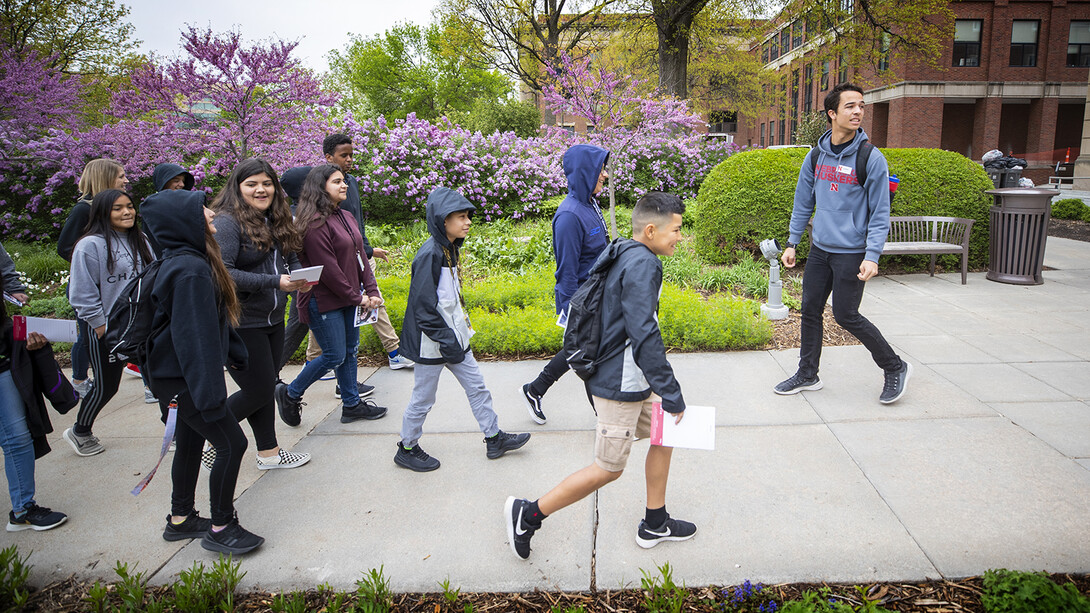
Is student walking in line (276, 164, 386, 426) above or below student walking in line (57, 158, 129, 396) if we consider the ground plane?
below

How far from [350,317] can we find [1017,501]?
3951 millimetres

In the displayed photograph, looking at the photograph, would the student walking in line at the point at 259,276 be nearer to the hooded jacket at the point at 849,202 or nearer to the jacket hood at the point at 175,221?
the jacket hood at the point at 175,221

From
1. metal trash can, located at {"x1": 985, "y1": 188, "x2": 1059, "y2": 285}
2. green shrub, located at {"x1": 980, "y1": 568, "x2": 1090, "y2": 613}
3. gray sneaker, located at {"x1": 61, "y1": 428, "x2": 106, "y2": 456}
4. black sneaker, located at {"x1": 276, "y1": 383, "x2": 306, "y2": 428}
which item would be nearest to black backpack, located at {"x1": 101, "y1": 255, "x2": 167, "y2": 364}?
black sneaker, located at {"x1": 276, "y1": 383, "x2": 306, "y2": 428}

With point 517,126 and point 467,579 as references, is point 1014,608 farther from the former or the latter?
point 517,126

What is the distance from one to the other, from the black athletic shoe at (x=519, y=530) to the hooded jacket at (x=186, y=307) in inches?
52.9

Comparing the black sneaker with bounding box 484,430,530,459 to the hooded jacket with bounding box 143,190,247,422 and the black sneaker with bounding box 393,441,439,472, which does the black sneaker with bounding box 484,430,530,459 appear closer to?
the black sneaker with bounding box 393,441,439,472

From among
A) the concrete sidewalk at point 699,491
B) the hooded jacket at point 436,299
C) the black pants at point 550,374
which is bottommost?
the concrete sidewalk at point 699,491

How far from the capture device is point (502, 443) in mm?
3754

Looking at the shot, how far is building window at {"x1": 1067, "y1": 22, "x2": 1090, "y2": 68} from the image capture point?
31906 mm

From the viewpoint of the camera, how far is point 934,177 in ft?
27.5

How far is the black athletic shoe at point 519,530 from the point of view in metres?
2.68

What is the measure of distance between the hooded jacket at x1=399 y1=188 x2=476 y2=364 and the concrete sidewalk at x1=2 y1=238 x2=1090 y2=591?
2.41 feet

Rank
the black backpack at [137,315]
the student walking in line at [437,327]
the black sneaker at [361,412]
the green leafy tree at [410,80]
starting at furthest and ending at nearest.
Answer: the green leafy tree at [410,80], the black sneaker at [361,412], the student walking in line at [437,327], the black backpack at [137,315]

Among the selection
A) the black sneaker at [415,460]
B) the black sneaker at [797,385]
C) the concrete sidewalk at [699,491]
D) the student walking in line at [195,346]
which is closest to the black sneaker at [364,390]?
the concrete sidewalk at [699,491]
